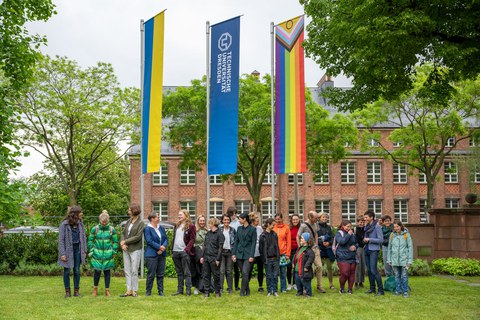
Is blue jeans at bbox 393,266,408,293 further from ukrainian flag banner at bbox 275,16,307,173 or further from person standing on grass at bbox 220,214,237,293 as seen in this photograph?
ukrainian flag banner at bbox 275,16,307,173

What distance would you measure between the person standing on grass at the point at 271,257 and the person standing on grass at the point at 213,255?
958mm

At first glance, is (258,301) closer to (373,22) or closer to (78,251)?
(78,251)

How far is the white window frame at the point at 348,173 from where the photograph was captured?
54.1 metres

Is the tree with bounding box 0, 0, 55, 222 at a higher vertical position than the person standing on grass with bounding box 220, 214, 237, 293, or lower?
higher

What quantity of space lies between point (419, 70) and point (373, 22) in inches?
912

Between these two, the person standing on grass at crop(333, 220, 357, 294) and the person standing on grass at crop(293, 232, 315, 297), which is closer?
the person standing on grass at crop(293, 232, 315, 297)

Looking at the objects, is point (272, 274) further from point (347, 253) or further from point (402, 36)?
point (402, 36)

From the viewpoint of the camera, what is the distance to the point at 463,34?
14086 millimetres

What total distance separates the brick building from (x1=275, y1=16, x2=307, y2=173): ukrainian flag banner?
113ft

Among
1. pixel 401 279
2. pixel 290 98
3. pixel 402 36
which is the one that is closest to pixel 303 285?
pixel 401 279

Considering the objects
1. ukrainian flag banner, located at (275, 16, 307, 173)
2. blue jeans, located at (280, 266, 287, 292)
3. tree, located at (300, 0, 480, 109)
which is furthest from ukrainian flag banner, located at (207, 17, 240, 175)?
blue jeans, located at (280, 266, 287, 292)

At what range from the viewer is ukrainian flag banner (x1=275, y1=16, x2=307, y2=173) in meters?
17.3

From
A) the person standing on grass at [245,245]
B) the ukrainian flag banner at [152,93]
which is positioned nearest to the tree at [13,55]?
the ukrainian flag banner at [152,93]

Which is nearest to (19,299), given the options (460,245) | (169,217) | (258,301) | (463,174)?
(258,301)
